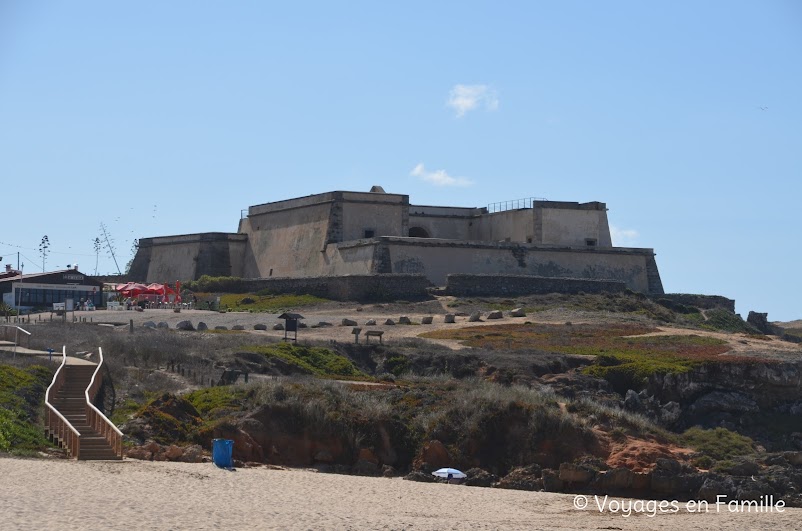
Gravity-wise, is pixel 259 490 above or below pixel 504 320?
below

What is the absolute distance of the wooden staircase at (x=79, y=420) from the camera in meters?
23.5

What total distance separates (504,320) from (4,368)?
27.6 meters

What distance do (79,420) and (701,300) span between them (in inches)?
1778

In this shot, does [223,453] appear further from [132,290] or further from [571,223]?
[571,223]

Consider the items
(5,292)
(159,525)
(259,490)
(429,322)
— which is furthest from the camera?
(5,292)

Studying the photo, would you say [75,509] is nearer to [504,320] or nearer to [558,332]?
[558,332]

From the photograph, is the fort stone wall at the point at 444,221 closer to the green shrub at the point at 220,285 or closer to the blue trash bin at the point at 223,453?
the green shrub at the point at 220,285

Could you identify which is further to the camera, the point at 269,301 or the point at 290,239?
the point at 290,239

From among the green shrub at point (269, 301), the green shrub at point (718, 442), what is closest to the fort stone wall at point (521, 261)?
the green shrub at point (269, 301)

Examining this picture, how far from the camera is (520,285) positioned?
204ft

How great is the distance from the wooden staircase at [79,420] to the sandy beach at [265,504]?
63cm

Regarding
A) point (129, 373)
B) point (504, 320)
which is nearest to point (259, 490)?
point (129, 373)

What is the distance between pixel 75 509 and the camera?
56.6 feet

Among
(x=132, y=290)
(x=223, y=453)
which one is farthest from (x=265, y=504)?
(x=132, y=290)
